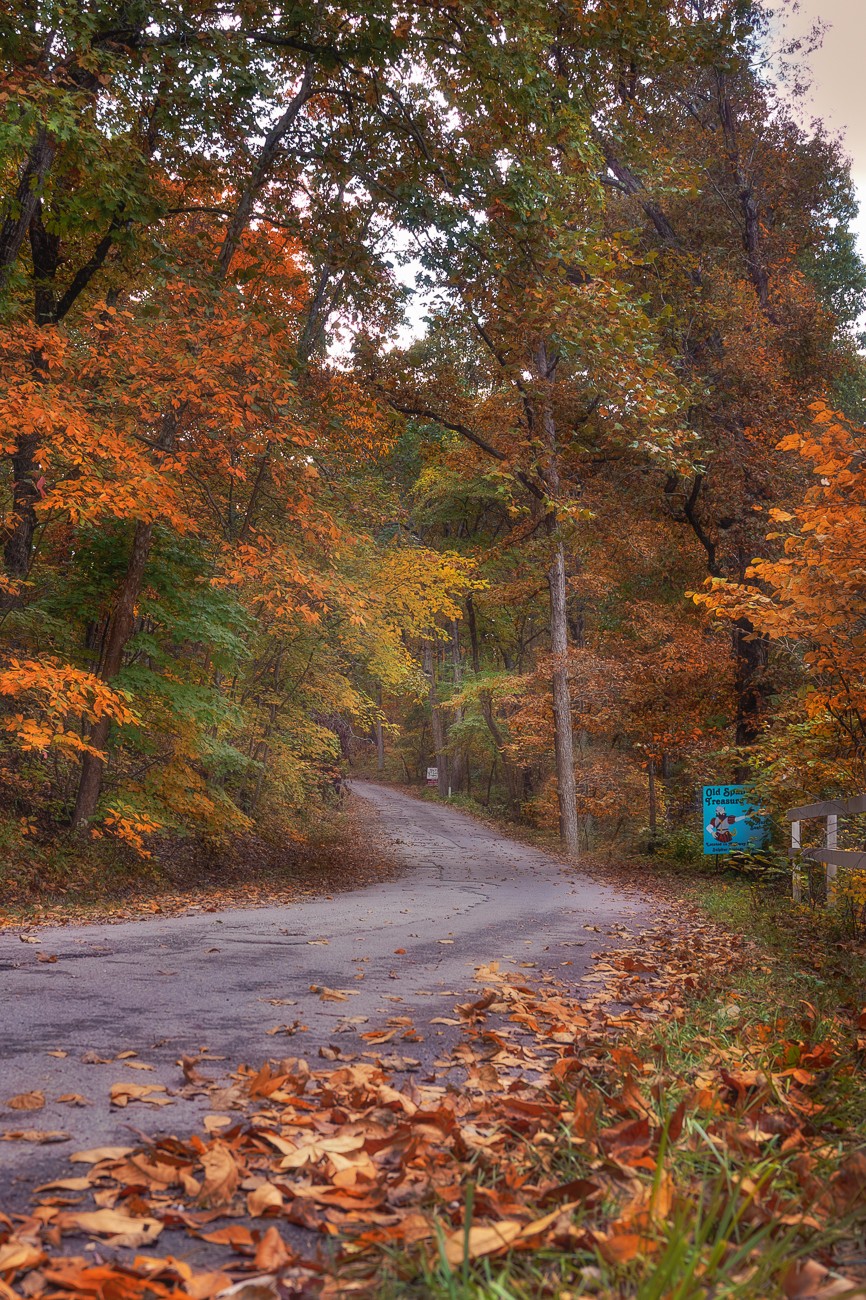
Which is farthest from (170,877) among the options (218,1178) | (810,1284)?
(810,1284)

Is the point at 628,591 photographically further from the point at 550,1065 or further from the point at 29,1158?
the point at 29,1158

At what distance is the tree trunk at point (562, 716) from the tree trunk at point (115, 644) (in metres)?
10.1

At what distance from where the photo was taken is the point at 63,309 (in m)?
12.0

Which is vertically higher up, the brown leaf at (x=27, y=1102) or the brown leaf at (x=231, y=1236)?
the brown leaf at (x=231, y=1236)

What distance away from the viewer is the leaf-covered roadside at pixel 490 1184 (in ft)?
5.35

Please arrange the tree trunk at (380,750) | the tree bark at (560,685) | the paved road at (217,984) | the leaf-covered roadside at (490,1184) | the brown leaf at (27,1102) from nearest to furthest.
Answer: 1. the leaf-covered roadside at (490,1184)
2. the brown leaf at (27,1102)
3. the paved road at (217,984)
4. the tree bark at (560,685)
5. the tree trunk at (380,750)

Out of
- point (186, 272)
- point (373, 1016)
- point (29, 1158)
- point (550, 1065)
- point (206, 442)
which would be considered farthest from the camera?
point (206, 442)

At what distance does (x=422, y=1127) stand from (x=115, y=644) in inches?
390

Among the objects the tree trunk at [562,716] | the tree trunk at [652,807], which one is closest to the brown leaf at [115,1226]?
the tree trunk at [562,716]

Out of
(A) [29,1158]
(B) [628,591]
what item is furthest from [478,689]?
(A) [29,1158]

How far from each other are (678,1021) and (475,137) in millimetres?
9811

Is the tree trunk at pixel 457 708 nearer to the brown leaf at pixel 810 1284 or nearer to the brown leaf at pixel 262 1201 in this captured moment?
the brown leaf at pixel 262 1201

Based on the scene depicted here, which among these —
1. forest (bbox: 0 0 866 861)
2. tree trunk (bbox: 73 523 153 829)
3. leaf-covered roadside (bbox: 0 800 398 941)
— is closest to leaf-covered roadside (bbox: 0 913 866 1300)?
forest (bbox: 0 0 866 861)

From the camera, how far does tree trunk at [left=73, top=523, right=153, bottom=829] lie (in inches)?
448
